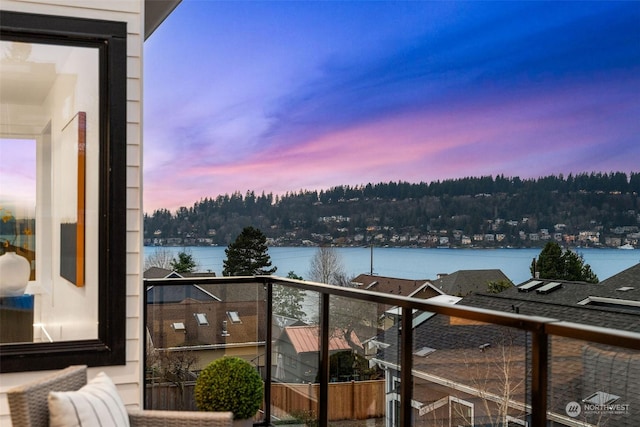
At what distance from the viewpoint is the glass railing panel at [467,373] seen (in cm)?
234

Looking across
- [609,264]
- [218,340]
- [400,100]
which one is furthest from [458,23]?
[218,340]

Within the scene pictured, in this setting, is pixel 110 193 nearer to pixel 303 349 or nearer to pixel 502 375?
pixel 303 349

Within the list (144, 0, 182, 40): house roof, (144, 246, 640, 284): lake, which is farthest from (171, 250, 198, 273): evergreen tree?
(144, 0, 182, 40): house roof

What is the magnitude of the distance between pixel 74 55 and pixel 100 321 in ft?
3.99

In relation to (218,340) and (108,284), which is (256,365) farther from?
(108,284)

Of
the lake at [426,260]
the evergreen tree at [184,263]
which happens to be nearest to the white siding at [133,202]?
the evergreen tree at [184,263]

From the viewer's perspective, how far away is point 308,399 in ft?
12.1

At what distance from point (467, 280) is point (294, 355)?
14906 mm

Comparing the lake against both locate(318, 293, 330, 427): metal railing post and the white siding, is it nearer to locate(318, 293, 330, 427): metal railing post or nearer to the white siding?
locate(318, 293, 330, 427): metal railing post

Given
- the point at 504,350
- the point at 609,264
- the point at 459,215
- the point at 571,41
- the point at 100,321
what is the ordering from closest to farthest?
the point at 504,350 → the point at 100,321 → the point at 459,215 → the point at 609,264 → the point at 571,41

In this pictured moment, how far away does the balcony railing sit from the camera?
84.4 inches

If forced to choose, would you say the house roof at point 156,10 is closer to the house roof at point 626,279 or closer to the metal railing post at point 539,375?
the metal railing post at point 539,375

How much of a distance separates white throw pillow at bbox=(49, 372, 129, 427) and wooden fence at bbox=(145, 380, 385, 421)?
1.32 meters

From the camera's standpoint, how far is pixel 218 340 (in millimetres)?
4184
